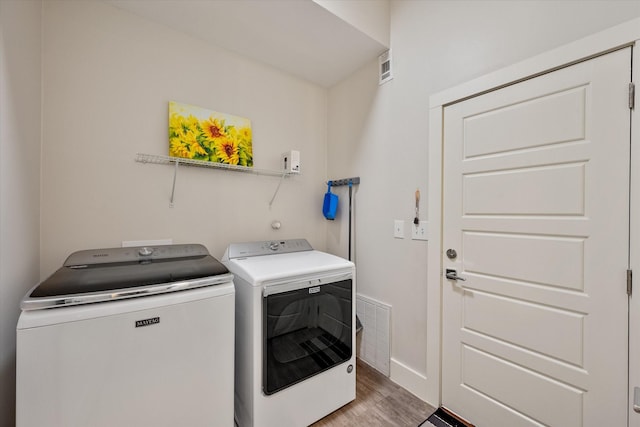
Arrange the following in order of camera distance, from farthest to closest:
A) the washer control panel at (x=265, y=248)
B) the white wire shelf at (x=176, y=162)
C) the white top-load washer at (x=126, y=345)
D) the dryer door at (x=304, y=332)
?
the washer control panel at (x=265, y=248)
the white wire shelf at (x=176, y=162)
the dryer door at (x=304, y=332)
the white top-load washer at (x=126, y=345)

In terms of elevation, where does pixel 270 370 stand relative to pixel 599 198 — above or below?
below

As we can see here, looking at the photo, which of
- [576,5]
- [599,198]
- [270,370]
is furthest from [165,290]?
[576,5]

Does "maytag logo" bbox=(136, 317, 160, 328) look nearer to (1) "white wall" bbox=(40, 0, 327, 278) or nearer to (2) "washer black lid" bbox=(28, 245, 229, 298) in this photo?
(2) "washer black lid" bbox=(28, 245, 229, 298)

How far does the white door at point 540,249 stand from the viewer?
1.09 m

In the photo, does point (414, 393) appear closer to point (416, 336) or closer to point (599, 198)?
point (416, 336)

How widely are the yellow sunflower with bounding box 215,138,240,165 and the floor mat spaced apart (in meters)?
2.19

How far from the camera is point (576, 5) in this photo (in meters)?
1.16

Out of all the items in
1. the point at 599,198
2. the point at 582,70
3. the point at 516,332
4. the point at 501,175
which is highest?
the point at 582,70

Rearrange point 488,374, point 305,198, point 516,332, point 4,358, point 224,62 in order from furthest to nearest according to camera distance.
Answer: point 305,198 → point 224,62 → point 488,374 → point 516,332 → point 4,358

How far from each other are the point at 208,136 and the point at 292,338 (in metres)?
1.53

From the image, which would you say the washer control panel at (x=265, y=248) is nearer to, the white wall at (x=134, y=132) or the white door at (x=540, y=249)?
the white wall at (x=134, y=132)

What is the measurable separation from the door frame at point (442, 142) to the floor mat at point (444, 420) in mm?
59

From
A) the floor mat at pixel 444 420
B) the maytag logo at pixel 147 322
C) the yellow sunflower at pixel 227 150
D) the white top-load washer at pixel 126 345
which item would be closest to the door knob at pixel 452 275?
the floor mat at pixel 444 420

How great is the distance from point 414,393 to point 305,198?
1.78 meters
